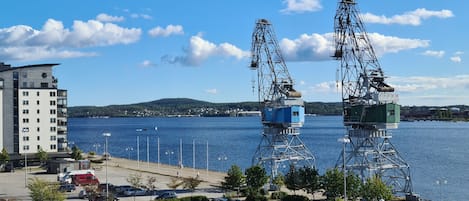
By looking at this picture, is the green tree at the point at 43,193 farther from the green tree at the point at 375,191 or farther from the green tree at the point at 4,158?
the green tree at the point at 4,158

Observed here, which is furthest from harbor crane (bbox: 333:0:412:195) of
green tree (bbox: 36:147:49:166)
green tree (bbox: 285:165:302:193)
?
green tree (bbox: 36:147:49:166)

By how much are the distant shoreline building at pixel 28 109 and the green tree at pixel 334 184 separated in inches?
2793

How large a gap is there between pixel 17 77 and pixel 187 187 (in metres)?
54.2

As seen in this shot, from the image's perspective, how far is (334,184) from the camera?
60188 millimetres

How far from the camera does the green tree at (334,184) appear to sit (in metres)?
59.7

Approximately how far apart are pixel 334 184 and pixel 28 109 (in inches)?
2899

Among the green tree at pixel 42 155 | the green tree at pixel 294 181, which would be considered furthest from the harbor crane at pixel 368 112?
the green tree at pixel 42 155

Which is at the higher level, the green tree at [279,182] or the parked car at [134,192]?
the green tree at [279,182]

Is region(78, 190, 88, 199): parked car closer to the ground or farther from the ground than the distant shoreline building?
closer to the ground

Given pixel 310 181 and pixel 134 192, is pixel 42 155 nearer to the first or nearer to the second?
pixel 134 192

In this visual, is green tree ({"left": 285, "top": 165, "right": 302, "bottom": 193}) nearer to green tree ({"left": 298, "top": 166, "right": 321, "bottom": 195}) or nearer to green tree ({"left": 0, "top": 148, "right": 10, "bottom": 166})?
green tree ({"left": 298, "top": 166, "right": 321, "bottom": 195})

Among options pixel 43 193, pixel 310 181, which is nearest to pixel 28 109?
pixel 43 193

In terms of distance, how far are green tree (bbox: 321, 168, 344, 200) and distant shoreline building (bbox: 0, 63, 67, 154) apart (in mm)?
70944

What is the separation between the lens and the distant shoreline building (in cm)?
11381
